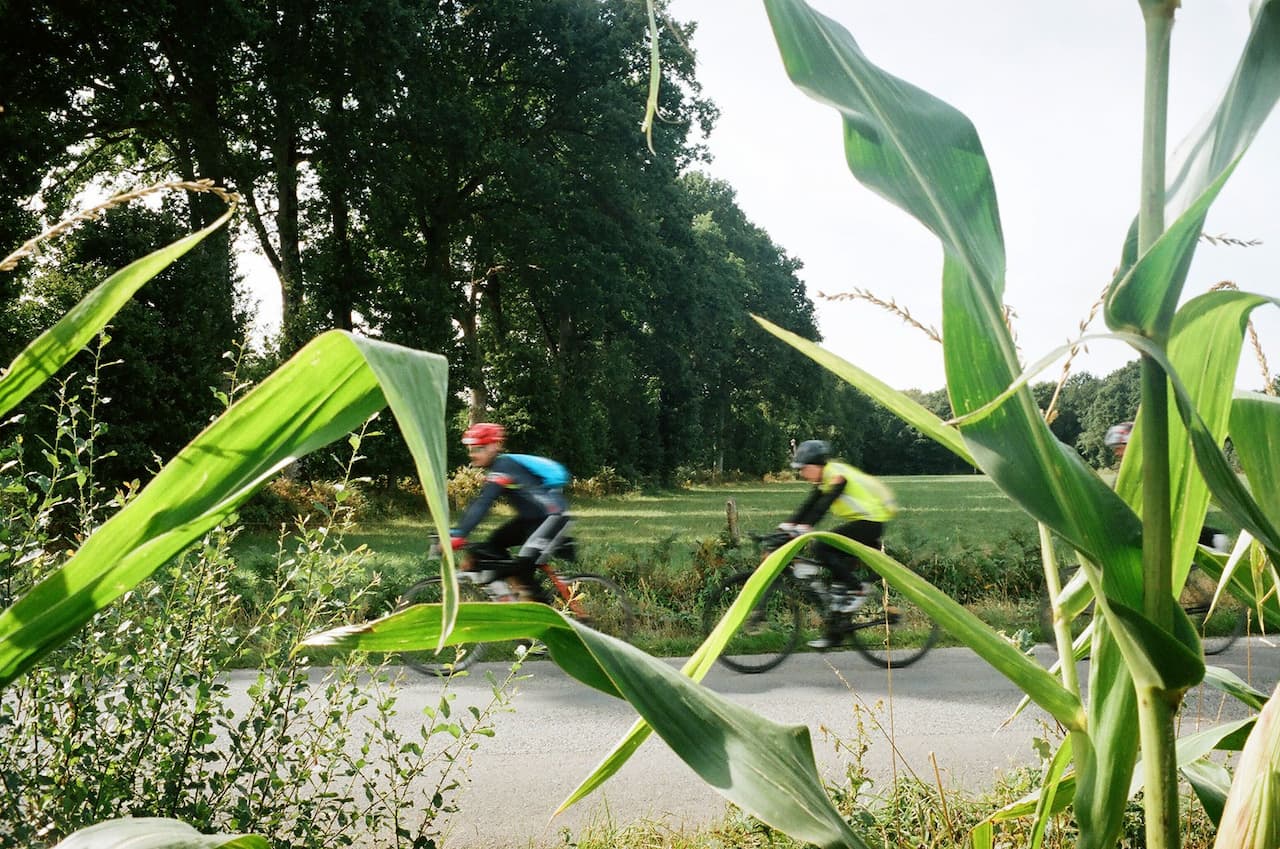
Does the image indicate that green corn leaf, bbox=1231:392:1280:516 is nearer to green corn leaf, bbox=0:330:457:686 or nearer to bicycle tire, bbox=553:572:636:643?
green corn leaf, bbox=0:330:457:686

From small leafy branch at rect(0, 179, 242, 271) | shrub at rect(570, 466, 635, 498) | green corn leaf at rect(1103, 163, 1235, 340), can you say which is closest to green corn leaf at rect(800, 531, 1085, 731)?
green corn leaf at rect(1103, 163, 1235, 340)

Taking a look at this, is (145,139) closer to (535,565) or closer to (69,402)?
(535,565)

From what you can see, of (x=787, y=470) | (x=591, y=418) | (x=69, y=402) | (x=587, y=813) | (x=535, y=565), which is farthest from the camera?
(x=787, y=470)

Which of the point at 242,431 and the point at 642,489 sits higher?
the point at 242,431

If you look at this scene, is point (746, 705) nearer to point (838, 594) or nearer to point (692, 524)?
point (838, 594)

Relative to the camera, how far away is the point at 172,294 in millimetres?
11922

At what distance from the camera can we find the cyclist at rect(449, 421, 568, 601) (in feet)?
20.4

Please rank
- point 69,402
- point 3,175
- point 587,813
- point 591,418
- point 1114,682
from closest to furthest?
point 1114,682, point 69,402, point 587,813, point 3,175, point 591,418

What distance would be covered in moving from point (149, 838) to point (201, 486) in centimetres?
17

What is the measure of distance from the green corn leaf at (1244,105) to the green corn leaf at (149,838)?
0.65 meters

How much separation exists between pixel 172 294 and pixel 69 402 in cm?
1137

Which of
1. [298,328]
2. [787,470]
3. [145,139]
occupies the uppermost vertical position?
[145,139]

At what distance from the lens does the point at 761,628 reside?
6.89m

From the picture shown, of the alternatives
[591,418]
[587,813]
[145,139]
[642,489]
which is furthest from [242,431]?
[642,489]
